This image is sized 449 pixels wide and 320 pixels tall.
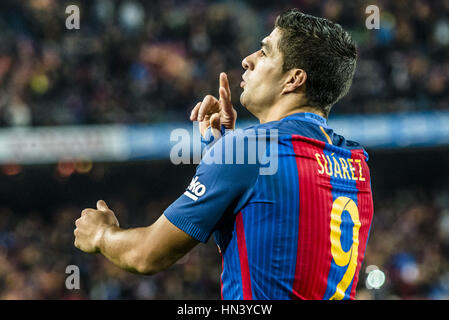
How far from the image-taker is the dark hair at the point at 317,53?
8.55ft

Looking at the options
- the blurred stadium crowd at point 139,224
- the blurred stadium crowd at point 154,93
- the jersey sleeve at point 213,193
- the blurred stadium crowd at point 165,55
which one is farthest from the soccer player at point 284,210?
the blurred stadium crowd at point 165,55

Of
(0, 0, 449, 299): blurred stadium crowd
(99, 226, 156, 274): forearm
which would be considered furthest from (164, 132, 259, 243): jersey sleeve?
(0, 0, 449, 299): blurred stadium crowd

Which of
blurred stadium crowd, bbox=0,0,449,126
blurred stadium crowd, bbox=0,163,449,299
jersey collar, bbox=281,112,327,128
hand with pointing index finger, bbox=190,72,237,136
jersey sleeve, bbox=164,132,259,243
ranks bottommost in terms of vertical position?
blurred stadium crowd, bbox=0,163,449,299

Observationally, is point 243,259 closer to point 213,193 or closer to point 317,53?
point 213,193

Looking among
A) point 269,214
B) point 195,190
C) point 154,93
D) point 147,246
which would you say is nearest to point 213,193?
point 195,190

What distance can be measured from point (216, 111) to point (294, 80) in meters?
0.62

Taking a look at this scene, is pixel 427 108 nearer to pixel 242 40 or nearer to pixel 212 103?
pixel 242 40

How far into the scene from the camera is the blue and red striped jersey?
2.30 m

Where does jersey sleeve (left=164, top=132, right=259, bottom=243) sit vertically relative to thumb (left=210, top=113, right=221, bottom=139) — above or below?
below

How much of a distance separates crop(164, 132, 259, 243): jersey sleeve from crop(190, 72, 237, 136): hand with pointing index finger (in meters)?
0.63

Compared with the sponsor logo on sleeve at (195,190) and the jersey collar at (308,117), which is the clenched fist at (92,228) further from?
the jersey collar at (308,117)

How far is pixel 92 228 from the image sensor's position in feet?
8.36

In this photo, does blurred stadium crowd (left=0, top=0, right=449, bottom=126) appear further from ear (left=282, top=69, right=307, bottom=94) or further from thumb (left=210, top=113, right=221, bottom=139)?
ear (left=282, top=69, right=307, bottom=94)

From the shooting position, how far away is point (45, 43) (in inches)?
529
